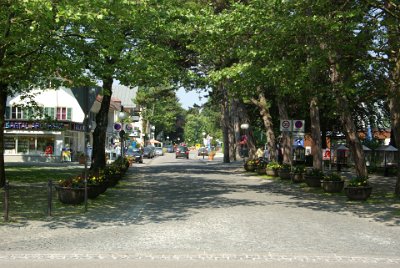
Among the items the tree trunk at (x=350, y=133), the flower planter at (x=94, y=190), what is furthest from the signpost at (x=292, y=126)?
the flower planter at (x=94, y=190)

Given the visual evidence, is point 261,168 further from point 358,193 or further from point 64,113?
point 64,113

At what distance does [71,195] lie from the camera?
13.6 m

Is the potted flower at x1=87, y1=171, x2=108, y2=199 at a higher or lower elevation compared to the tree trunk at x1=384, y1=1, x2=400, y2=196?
lower

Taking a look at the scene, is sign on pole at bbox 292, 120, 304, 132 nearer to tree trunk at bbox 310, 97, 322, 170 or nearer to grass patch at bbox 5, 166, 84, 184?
tree trunk at bbox 310, 97, 322, 170

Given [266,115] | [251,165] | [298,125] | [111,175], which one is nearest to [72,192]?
[111,175]

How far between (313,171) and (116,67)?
31.6 ft

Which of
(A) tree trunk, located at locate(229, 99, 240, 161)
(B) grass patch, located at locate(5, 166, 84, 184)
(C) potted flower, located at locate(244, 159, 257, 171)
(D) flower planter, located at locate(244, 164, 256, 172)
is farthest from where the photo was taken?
(A) tree trunk, located at locate(229, 99, 240, 161)

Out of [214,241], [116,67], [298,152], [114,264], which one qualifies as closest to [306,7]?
[116,67]

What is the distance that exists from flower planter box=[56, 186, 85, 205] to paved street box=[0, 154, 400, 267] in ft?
2.15

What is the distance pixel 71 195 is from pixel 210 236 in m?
5.47

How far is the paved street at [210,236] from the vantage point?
7.46m

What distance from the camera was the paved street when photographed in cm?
746

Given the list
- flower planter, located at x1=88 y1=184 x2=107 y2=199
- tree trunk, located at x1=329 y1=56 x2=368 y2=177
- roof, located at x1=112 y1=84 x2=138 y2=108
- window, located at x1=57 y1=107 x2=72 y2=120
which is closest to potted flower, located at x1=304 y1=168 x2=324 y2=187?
tree trunk, located at x1=329 y1=56 x2=368 y2=177

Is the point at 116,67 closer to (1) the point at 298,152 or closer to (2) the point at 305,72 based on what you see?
(2) the point at 305,72
